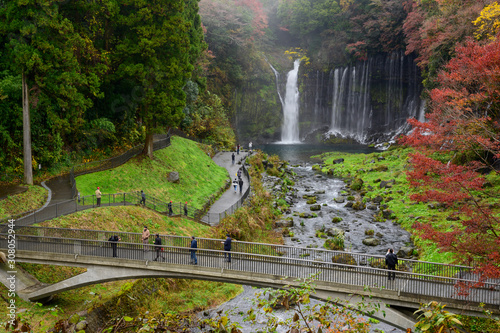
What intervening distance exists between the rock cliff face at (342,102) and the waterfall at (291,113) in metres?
0.78

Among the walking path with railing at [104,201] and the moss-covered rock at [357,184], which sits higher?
the walking path with railing at [104,201]

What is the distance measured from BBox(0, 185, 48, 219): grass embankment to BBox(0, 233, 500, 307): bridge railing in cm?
329

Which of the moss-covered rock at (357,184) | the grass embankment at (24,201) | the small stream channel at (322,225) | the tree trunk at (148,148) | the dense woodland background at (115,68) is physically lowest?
the small stream channel at (322,225)

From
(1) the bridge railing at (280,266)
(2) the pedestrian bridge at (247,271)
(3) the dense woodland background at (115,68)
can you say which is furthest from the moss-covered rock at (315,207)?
(1) the bridge railing at (280,266)

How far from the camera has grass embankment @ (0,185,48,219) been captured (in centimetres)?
1867

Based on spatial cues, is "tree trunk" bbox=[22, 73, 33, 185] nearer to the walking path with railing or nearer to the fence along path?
the walking path with railing

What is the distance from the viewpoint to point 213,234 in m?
23.5

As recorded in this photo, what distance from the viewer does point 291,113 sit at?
71875 millimetres

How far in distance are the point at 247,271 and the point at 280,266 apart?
132 centimetres

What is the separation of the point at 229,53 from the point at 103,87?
3846cm

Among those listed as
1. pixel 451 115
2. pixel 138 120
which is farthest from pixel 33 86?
pixel 451 115

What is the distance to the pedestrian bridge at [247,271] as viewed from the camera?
1291 cm

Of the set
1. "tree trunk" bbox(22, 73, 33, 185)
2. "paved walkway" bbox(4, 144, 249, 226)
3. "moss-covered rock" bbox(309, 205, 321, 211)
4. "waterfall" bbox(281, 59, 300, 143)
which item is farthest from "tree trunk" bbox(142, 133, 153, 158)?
"waterfall" bbox(281, 59, 300, 143)

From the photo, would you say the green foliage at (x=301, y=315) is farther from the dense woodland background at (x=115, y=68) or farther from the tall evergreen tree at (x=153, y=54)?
the tall evergreen tree at (x=153, y=54)
